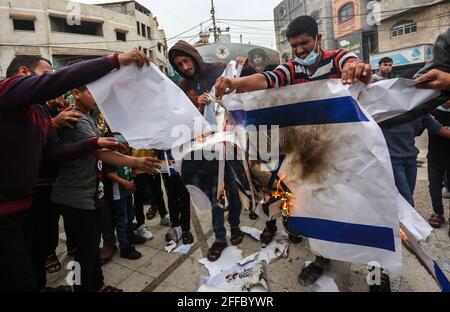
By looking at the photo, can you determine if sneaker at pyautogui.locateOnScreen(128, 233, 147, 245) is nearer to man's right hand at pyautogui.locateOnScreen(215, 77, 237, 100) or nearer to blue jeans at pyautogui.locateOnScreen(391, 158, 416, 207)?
man's right hand at pyautogui.locateOnScreen(215, 77, 237, 100)

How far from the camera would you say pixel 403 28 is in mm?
17578

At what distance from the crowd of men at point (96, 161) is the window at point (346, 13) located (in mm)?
21723

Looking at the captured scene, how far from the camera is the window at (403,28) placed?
17130 mm

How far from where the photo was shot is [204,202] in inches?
78.3

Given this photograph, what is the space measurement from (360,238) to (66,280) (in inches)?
108

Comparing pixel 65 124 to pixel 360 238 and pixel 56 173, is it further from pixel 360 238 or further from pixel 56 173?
pixel 360 238

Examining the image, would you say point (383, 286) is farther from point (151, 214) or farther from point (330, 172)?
point (151, 214)

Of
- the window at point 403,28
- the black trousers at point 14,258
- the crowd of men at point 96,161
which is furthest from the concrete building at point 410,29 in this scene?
the black trousers at point 14,258

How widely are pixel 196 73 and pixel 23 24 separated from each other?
77.2 feet

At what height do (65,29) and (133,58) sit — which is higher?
(65,29)

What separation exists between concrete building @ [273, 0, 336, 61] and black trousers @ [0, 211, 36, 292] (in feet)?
62.2

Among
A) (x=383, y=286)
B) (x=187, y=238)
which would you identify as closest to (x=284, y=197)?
(x=383, y=286)

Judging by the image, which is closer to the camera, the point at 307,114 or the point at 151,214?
the point at 307,114

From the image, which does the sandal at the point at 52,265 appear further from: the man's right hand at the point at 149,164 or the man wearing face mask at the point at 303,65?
the man wearing face mask at the point at 303,65
